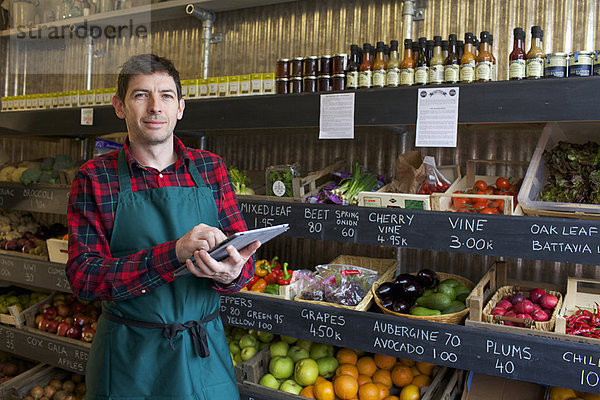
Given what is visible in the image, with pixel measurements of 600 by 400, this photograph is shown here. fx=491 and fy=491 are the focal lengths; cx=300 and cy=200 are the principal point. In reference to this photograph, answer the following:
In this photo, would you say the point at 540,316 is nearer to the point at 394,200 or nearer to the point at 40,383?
the point at 394,200

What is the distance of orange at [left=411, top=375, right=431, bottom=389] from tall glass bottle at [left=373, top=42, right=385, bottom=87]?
144 cm

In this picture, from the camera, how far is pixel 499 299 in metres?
2.30

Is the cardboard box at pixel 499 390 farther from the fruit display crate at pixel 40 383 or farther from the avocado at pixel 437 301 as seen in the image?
the fruit display crate at pixel 40 383

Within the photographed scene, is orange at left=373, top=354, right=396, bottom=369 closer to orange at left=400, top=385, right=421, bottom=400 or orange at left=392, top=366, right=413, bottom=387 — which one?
orange at left=392, top=366, right=413, bottom=387

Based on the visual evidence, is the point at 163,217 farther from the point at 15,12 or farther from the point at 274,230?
the point at 15,12

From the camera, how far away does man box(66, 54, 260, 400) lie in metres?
1.67

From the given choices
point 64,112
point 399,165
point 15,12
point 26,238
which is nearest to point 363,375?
point 399,165

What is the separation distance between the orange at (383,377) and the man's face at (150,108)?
1604mm

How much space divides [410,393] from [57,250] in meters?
2.39

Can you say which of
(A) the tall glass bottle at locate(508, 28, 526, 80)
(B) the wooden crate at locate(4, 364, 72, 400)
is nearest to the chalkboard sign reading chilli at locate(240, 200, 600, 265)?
(A) the tall glass bottle at locate(508, 28, 526, 80)

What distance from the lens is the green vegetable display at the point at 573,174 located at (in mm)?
2000

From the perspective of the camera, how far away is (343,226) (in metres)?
2.29

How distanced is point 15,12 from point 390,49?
364 centimetres

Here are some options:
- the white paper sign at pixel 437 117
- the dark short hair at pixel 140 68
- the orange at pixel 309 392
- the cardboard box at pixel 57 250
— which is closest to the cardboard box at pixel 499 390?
the orange at pixel 309 392
